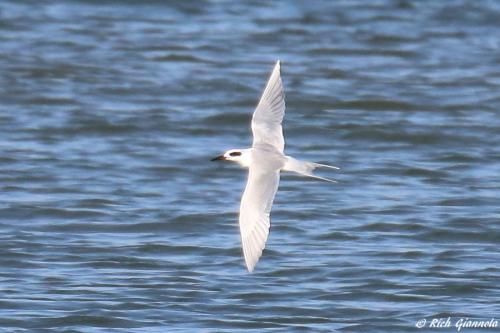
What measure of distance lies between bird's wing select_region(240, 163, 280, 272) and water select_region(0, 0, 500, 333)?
33.2 inches

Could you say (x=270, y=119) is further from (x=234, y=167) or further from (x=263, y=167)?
(x=234, y=167)

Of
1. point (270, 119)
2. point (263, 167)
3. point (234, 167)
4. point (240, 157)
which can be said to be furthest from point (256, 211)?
point (234, 167)

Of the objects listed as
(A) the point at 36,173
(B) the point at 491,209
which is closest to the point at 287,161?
(B) the point at 491,209

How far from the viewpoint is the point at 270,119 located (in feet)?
31.1

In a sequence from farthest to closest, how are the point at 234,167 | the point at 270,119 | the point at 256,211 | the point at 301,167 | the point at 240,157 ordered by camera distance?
the point at 234,167 < the point at 270,119 < the point at 240,157 < the point at 301,167 < the point at 256,211

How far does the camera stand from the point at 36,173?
13031 mm

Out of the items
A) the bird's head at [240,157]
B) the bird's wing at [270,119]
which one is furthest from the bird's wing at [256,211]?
the bird's wing at [270,119]

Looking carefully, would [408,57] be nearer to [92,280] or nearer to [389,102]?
[389,102]

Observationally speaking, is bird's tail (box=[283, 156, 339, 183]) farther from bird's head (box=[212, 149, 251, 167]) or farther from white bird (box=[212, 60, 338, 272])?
bird's head (box=[212, 149, 251, 167])

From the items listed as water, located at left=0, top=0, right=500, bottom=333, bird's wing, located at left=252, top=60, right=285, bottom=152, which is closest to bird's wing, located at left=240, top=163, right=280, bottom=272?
bird's wing, located at left=252, top=60, right=285, bottom=152

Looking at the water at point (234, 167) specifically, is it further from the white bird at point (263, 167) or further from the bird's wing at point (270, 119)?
the bird's wing at point (270, 119)

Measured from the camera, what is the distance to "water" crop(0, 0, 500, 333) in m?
9.38

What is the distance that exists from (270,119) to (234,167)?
13.2 feet

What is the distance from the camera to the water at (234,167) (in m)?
9.38
